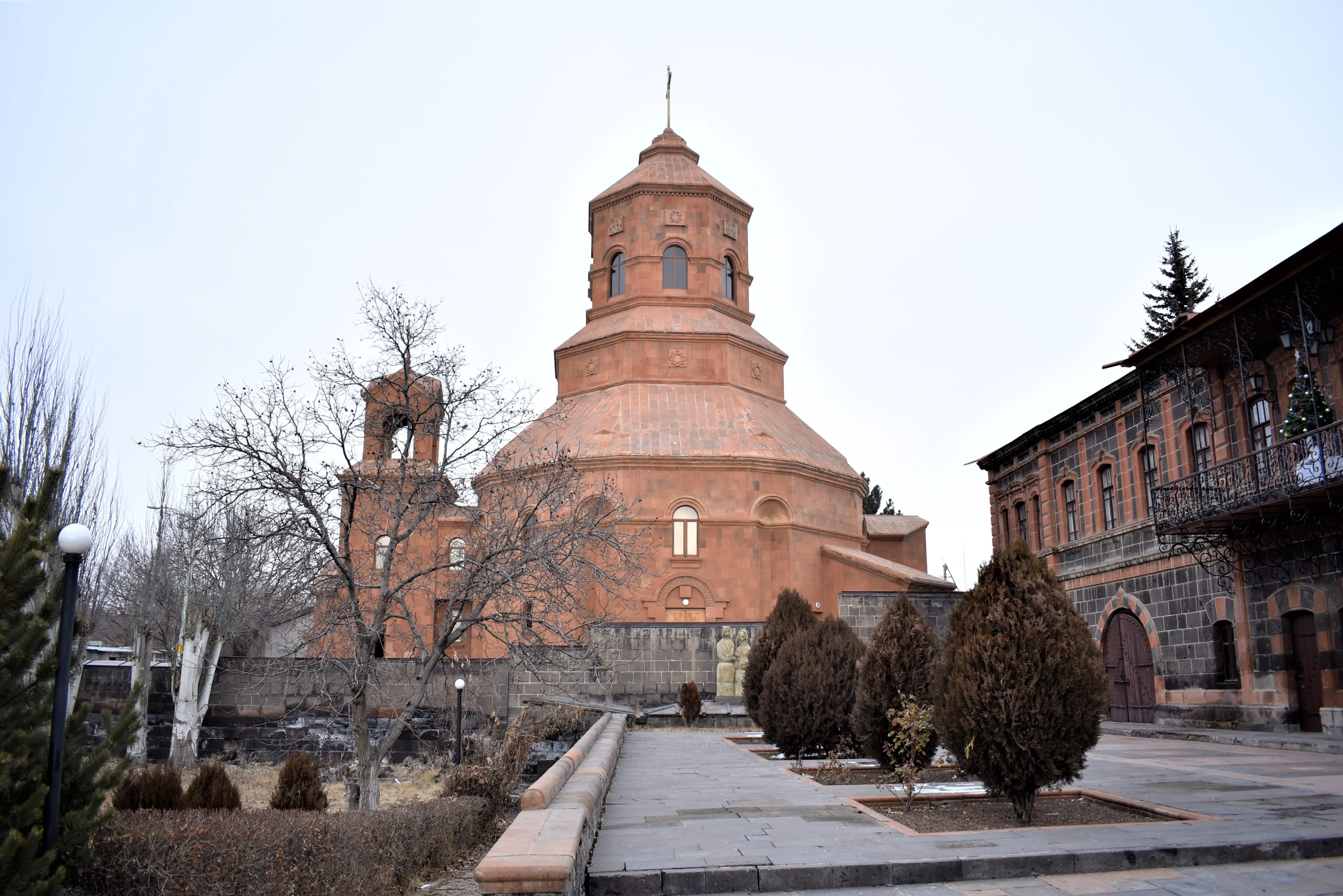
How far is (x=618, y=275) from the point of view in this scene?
3703 cm

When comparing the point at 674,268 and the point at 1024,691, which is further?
the point at 674,268

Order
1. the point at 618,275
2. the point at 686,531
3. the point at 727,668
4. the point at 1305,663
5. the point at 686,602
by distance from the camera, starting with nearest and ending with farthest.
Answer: the point at 1305,663, the point at 727,668, the point at 686,602, the point at 686,531, the point at 618,275

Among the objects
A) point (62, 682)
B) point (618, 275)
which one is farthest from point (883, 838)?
point (618, 275)

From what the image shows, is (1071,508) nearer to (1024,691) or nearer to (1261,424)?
(1261,424)

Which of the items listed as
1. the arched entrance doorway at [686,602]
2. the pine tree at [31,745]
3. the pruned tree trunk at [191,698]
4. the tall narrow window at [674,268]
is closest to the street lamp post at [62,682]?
the pine tree at [31,745]

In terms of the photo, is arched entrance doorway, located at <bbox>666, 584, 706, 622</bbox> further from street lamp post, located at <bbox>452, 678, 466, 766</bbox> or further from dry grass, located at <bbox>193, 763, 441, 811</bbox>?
street lamp post, located at <bbox>452, 678, 466, 766</bbox>

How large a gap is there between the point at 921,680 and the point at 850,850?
16.2ft

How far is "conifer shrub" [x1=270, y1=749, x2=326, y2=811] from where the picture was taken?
11.9m

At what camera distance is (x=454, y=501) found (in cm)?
1422

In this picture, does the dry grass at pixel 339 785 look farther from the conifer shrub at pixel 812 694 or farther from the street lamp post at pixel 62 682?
the street lamp post at pixel 62 682

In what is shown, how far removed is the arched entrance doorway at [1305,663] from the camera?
52.5 ft

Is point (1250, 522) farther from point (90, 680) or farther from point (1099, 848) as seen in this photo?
point (90, 680)

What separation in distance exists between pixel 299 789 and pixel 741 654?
1363 centimetres

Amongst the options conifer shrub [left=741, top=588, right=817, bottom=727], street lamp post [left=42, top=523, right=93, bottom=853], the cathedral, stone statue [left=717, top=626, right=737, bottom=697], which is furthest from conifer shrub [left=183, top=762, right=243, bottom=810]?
the cathedral
